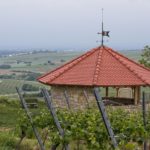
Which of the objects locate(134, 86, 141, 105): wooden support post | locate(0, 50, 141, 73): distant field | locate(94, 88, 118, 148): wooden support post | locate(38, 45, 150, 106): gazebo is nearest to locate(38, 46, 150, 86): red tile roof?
locate(38, 45, 150, 106): gazebo

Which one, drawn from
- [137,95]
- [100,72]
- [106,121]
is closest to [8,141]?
[100,72]

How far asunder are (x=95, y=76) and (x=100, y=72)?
46 centimetres

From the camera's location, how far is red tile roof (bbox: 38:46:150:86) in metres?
19.6

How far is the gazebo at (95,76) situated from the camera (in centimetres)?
1955

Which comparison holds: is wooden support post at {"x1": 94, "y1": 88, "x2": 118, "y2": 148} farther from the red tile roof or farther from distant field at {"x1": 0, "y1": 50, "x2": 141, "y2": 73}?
distant field at {"x1": 0, "y1": 50, "x2": 141, "y2": 73}

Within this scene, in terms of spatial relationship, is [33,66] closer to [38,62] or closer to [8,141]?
[38,62]

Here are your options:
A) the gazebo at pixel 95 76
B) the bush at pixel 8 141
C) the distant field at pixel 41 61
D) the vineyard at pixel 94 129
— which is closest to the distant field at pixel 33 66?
the distant field at pixel 41 61

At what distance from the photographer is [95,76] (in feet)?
64.9

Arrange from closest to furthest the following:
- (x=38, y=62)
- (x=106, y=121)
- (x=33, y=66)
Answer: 1. (x=106, y=121)
2. (x=33, y=66)
3. (x=38, y=62)

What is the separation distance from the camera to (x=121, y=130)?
1044 cm

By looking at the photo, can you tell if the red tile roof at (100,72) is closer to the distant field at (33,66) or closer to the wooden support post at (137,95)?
the wooden support post at (137,95)

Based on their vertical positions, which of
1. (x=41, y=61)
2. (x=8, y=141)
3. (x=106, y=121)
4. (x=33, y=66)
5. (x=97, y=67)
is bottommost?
(x=41, y=61)

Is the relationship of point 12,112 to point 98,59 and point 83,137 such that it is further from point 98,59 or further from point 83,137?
point 83,137

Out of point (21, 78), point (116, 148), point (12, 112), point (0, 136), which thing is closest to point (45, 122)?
point (116, 148)
